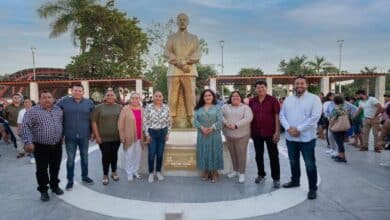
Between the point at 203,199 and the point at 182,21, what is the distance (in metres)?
4.16

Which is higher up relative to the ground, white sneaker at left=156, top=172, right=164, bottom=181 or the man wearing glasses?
the man wearing glasses

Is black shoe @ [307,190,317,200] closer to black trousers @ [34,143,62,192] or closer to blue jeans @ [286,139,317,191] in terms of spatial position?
blue jeans @ [286,139,317,191]

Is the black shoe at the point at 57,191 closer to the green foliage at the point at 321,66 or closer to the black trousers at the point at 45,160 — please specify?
the black trousers at the point at 45,160

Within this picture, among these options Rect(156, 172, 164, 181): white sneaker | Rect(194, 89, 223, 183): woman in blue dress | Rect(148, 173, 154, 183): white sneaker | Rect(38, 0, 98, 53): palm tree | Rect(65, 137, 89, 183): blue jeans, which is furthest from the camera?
Rect(38, 0, 98, 53): palm tree

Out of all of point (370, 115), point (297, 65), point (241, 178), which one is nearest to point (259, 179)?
point (241, 178)

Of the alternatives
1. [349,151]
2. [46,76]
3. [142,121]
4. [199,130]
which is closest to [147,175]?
[142,121]

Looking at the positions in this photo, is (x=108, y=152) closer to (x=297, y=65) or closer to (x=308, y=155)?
(x=308, y=155)

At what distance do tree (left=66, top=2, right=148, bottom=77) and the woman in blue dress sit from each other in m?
19.4

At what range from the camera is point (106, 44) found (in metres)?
24.2

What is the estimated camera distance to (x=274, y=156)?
514 centimetres

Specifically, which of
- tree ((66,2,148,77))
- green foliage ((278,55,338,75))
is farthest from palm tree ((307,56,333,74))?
tree ((66,2,148,77))

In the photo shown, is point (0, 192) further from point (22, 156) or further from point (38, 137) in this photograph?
point (22, 156)

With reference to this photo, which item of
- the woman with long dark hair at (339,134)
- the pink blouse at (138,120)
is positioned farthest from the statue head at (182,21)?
the woman with long dark hair at (339,134)

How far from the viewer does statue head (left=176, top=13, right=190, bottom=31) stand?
7.17m
